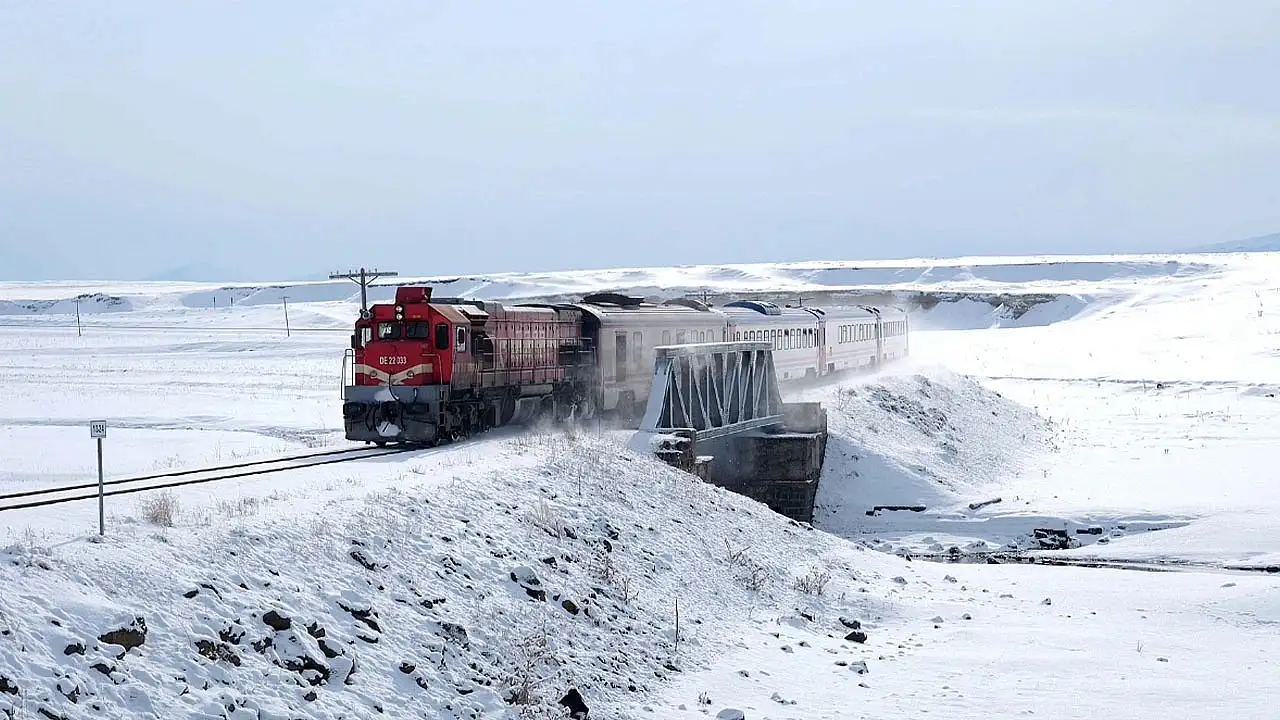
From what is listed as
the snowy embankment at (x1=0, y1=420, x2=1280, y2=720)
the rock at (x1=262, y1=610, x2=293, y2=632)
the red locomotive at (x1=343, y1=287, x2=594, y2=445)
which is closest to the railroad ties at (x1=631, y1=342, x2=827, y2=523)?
the red locomotive at (x1=343, y1=287, x2=594, y2=445)

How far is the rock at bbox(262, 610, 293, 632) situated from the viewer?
1164 cm

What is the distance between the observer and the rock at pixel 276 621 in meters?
11.6

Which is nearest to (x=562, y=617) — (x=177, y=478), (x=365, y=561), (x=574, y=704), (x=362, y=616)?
(x=574, y=704)

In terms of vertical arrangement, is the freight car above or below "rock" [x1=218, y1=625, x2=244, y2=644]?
above

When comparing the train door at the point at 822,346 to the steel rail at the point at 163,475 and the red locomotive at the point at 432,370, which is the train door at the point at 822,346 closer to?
the red locomotive at the point at 432,370

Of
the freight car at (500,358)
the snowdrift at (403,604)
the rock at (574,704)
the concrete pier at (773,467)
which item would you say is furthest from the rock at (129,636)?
the concrete pier at (773,467)

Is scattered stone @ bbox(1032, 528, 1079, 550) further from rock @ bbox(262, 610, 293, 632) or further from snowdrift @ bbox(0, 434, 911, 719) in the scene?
rock @ bbox(262, 610, 293, 632)

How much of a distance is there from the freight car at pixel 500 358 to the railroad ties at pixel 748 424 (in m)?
3.01

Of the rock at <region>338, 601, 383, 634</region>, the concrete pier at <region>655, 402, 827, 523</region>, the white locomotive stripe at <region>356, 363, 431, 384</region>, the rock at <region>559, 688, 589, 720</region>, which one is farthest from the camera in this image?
the concrete pier at <region>655, 402, 827, 523</region>

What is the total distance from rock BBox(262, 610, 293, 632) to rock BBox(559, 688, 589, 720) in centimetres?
320

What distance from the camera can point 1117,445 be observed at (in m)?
41.8

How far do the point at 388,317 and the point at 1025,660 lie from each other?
1564 cm

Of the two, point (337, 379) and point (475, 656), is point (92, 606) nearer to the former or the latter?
point (475, 656)

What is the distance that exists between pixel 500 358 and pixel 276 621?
16.0 metres
